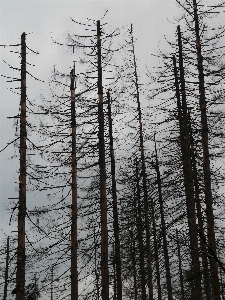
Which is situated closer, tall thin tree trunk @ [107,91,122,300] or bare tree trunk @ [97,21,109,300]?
bare tree trunk @ [97,21,109,300]

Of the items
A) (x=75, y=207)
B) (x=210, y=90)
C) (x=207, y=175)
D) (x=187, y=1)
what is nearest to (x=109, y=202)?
(x=75, y=207)

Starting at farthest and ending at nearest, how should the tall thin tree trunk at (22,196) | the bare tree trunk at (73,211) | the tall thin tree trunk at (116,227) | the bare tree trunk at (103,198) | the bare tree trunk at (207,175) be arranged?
the tall thin tree trunk at (116,227) < the bare tree trunk at (73,211) < the bare tree trunk at (103,198) < the bare tree trunk at (207,175) < the tall thin tree trunk at (22,196)

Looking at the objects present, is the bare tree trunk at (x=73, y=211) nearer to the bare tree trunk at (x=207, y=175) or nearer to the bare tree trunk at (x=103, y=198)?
the bare tree trunk at (x=103, y=198)

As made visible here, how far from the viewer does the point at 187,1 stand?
13.3 m

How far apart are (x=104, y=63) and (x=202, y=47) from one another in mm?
3970

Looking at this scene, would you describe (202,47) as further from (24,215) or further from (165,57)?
(24,215)

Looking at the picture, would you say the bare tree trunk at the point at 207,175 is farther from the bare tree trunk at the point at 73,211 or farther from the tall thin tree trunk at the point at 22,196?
the tall thin tree trunk at the point at 22,196

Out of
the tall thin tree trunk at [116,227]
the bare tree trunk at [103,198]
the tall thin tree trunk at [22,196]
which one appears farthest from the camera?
the tall thin tree trunk at [116,227]

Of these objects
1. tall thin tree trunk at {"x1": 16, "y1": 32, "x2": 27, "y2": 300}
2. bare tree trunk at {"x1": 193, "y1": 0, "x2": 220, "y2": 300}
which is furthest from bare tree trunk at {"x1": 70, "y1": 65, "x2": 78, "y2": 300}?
bare tree trunk at {"x1": 193, "y1": 0, "x2": 220, "y2": 300}

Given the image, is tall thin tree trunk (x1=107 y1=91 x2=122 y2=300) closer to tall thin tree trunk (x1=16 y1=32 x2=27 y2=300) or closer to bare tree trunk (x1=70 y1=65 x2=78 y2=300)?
bare tree trunk (x1=70 y1=65 x2=78 y2=300)

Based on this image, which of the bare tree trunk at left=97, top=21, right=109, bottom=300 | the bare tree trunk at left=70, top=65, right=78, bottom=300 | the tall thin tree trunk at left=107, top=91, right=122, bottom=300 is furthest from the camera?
the tall thin tree trunk at left=107, top=91, right=122, bottom=300

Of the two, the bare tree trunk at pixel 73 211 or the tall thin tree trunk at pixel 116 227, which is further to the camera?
the tall thin tree trunk at pixel 116 227

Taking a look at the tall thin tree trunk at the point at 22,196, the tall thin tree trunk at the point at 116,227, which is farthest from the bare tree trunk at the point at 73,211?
the tall thin tree trunk at the point at 22,196

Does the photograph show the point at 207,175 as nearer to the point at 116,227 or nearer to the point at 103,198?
the point at 103,198
